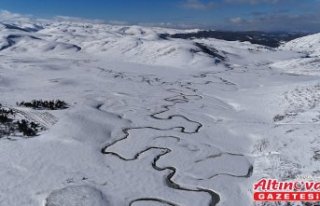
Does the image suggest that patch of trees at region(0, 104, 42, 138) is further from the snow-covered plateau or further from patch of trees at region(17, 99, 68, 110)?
patch of trees at region(17, 99, 68, 110)

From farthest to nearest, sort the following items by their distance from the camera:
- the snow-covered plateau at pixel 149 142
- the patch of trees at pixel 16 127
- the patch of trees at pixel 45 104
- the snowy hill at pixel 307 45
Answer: the snowy hill at pixel 307 45
the patch of trees at pixel 45 104
the patch of trees at pixel 16 127
the snow-covered plateau at pixel 149 142

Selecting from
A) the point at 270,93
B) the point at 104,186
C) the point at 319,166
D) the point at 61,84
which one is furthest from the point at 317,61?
the point at 104,186

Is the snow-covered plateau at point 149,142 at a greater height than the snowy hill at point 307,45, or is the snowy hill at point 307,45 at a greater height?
the snowy hill at point 307,45

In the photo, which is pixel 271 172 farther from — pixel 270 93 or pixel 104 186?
pixel 270 93
